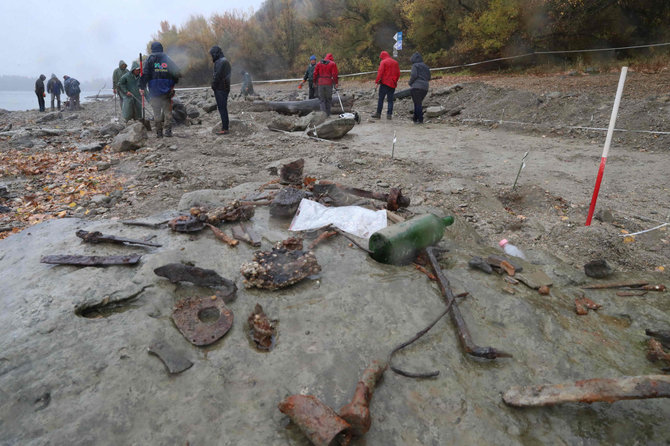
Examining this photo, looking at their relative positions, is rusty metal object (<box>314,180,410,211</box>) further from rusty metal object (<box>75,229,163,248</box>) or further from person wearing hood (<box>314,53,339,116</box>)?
person wearing hood (<box>314,53,339,116</box>)

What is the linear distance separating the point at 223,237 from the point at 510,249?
105 inches

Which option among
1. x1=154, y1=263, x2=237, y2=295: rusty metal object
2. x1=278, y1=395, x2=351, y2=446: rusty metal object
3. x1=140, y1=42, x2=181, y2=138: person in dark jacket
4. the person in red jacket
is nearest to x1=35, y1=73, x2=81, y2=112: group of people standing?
x1=140, y1=42, x2=181, y2=138: person in dark jacket

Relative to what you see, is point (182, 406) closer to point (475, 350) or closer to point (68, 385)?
point (68, 385)

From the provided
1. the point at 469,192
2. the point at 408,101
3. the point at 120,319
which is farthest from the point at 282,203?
the point at 408,101

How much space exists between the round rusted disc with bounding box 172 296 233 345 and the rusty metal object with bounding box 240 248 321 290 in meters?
0.27

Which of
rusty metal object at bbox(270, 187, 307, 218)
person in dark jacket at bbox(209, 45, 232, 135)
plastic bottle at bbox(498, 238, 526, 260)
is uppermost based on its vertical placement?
person in dark jacket at bbox(209, 45, 232, 135)

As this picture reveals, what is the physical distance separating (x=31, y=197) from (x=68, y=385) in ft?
15.7

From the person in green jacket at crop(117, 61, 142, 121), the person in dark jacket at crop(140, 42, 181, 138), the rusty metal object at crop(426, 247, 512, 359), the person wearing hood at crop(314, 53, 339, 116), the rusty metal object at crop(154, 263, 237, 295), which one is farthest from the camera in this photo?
the person wearing hood at crop(314, 53, 339, 116)

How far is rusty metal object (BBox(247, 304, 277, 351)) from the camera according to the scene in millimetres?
1946

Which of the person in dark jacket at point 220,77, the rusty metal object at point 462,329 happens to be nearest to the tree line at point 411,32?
the person in dark jacket at point 220,77

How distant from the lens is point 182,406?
1.57m

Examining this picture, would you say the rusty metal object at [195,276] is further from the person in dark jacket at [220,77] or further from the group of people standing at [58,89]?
the group of people standing at [58,89]

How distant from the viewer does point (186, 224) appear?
301 centimetres

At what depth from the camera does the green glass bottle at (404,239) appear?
107 inches
